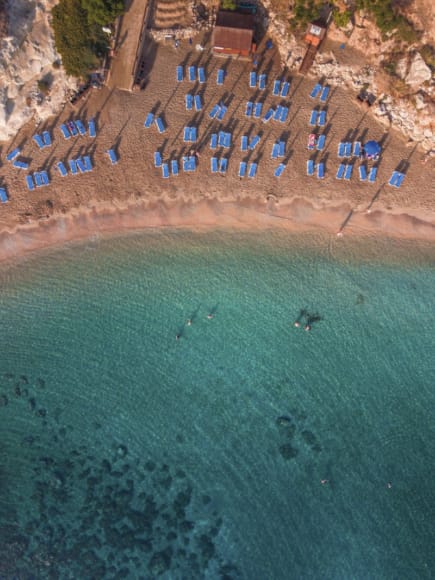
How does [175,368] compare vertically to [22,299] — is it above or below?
below

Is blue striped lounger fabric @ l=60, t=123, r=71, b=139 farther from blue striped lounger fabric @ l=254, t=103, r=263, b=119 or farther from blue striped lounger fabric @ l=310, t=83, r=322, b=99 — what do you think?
blue striped lounger fabric @ l=310, t=83, r=322, b=99

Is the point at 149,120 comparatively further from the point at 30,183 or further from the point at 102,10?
the point at 30,183

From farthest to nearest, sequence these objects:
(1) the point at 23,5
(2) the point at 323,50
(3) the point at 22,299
A: 1. (3) the point at 22,299
2. (2) the point at 323,50
3. (1) the point at 23,5

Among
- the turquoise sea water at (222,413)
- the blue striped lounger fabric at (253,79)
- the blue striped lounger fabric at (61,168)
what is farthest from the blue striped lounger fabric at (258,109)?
the blue striped lounger fabric at (61,168)

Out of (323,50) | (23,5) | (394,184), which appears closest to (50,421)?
(23,5)

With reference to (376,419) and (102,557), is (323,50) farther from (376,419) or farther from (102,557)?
(102,557)

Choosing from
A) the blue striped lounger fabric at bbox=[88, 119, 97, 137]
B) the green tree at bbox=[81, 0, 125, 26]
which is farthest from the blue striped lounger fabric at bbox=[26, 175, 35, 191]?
the green tree at bbox=[81, 0, 125, 26]

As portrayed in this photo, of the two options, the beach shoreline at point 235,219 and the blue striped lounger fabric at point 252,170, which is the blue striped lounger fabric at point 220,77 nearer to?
the blue striped lounger fabric at point 252,170
